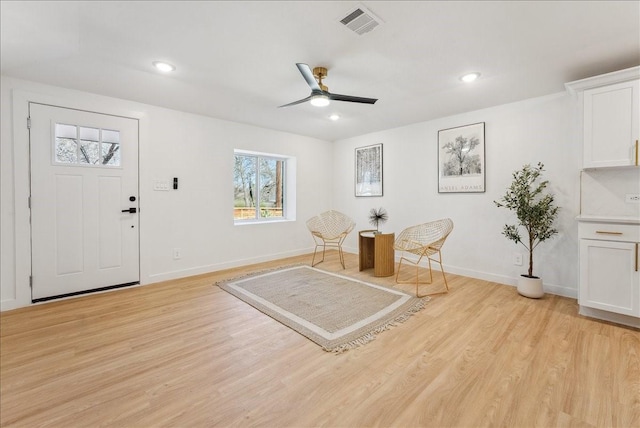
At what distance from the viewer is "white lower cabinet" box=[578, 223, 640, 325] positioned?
2.31 meters

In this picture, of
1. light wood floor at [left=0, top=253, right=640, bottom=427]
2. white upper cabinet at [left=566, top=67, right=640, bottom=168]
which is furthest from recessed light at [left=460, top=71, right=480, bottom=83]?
light wood floor at [left=0, top=253, right=640, bottom=427]

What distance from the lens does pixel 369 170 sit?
5.20 m

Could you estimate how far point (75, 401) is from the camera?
152cm

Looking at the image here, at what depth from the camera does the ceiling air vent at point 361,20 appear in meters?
1.81

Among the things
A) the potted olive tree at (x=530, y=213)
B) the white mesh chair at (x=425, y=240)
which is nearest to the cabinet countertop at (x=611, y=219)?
the potted olive tree at (x=530, y=213)

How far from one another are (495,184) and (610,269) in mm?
1526

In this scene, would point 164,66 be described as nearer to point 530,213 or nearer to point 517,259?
point 530,213

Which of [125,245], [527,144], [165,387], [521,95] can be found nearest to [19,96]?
[125,245]

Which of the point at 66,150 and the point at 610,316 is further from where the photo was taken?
the point at 66,150

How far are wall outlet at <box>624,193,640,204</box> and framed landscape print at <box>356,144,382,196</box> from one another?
302 cm

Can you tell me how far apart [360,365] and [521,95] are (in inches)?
138

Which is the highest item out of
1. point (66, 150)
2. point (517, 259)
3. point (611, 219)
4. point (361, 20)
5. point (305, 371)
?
point (361, 20)

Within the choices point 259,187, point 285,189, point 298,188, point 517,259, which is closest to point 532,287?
point 517,259

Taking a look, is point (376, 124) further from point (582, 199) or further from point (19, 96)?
point (19, 96)
